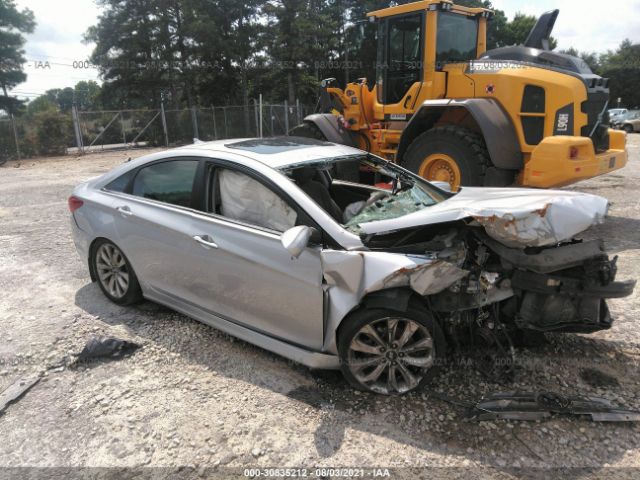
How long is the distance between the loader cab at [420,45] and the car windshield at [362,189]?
3.70 meters

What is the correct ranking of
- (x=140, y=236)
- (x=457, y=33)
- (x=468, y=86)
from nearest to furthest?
(x=140, y=236) → (x=468, y=86) → (x=457, y=33)

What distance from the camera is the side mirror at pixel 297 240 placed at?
266 centimetres

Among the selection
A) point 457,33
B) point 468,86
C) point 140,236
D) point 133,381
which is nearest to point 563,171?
point 468,86

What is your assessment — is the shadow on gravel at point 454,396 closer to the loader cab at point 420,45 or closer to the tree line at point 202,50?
the loader cab at point 420,45

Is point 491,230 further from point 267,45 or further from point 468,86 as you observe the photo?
point 267,45

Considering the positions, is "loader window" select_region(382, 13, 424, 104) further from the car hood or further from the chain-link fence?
the chain-link fence

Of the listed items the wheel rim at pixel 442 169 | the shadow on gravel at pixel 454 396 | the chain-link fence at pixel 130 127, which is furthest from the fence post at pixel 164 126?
the shadow on gravel at pixel 454 396

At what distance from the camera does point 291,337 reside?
308 cm

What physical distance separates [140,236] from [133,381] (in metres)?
1.17

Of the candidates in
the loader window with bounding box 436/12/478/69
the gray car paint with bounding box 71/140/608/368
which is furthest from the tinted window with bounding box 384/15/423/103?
the gray car paint with bounding box 71/140/608/368

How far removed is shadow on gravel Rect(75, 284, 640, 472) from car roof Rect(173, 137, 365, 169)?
4.60 feet

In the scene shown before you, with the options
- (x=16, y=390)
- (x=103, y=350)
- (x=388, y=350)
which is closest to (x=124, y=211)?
(x=103, y=350)

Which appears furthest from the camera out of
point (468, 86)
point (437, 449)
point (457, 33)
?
point (457, 33)

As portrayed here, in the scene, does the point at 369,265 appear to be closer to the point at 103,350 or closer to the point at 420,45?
the point at 103,350
